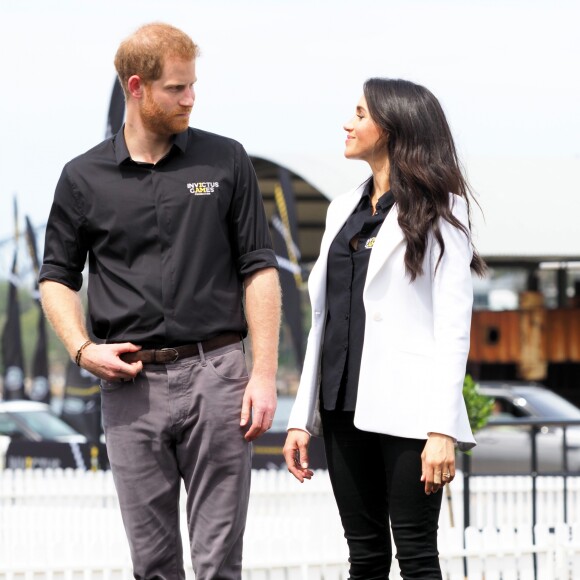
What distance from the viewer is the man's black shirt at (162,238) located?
3512 mm

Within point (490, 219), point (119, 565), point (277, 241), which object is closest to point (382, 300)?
point (119, 565)

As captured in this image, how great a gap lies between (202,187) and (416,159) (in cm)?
63

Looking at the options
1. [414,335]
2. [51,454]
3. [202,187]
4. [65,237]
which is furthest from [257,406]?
[51,454]

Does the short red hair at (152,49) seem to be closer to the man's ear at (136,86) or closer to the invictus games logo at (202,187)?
the man's ear at (136,86)

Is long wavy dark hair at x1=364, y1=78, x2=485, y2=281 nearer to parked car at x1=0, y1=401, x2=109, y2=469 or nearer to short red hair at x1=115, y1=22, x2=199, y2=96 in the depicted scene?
short red hair at x1=115, y1=22, x2=199, y2=96

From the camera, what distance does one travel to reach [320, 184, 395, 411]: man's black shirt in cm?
348

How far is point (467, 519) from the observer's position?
25.8ft

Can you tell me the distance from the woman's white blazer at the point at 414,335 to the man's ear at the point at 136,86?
2.62 ft

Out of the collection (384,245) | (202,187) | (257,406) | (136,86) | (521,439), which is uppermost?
(136,86)

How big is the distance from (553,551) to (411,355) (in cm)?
293

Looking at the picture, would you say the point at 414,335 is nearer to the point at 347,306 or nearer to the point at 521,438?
the point at 347,306

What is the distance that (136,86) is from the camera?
11.5ft

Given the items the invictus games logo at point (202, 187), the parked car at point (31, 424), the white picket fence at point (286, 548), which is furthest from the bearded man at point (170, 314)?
the parked car at point (31, 424)

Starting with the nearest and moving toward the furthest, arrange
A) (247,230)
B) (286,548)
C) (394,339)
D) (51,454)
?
(394,339)
(247,230)
(286,548)
(51,454)
